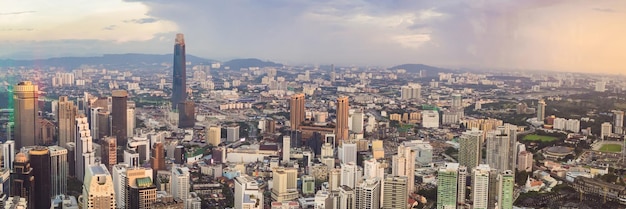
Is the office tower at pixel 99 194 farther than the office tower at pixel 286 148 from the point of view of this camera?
No

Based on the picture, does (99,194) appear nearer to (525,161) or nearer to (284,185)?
(284,185)

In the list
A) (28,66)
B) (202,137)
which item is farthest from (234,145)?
(28,66)

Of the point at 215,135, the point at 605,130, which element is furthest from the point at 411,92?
the point at 605,130

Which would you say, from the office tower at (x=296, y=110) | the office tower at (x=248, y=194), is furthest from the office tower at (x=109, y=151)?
the office tower at (x=296, y=110)

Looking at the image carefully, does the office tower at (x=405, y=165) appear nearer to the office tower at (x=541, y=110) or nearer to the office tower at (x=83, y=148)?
the office tower at (x=541, y=110)

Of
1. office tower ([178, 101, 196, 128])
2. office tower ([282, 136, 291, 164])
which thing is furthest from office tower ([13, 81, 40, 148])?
office tower ([282, 136, 291, 164])
